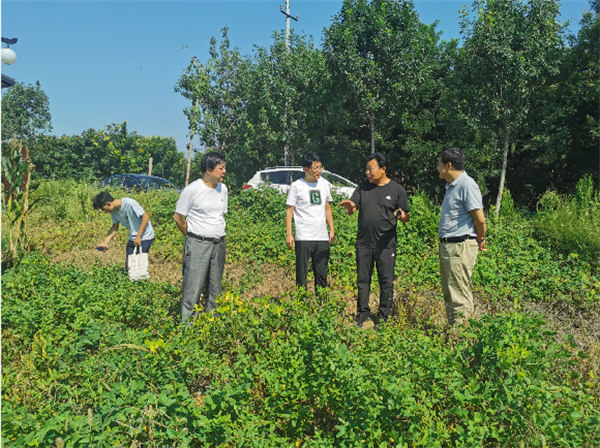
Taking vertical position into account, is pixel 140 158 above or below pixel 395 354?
above

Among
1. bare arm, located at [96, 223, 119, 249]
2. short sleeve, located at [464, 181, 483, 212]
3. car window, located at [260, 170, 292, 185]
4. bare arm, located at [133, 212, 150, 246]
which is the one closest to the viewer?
short sleeve, located at [464, 181, 483, 212]

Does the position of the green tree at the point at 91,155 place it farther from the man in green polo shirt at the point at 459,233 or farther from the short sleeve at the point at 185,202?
the man in green polo shirt at the point at 459,233

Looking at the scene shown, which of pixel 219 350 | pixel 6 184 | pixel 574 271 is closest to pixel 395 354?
pixel 219 350

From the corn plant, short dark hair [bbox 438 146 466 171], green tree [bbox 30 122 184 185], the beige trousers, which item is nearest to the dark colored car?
the corn plant

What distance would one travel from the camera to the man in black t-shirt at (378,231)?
5062mm

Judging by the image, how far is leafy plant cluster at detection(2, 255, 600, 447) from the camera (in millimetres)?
2484

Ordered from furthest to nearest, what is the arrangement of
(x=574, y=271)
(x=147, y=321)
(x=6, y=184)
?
(x=6, y=184) < (x=574, y=271) < (x=147, y=321)

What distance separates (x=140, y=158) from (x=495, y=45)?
108 ft

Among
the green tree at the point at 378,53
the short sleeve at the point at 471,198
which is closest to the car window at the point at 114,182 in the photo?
the green tree at the point at 378,53

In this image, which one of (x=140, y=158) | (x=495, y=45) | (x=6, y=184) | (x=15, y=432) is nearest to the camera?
(x=15, y=432)

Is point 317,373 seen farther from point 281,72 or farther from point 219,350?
point 281,72

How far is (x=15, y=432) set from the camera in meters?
2.49

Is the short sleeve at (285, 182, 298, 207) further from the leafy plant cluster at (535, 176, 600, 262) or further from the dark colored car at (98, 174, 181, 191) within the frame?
the dark colored car at (98, 174, 181, 191)

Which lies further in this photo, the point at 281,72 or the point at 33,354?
the point at 281,72
